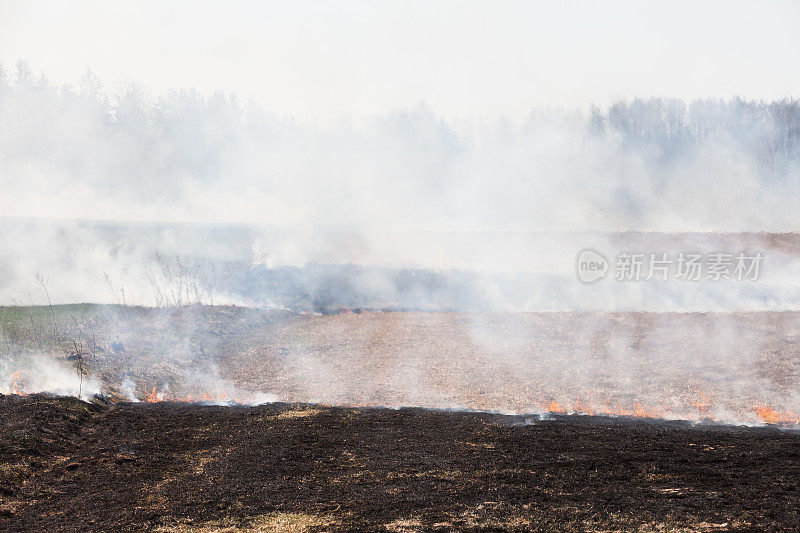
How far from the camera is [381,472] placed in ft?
25.0

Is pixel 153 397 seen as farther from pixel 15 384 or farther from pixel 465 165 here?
pixel 465 165

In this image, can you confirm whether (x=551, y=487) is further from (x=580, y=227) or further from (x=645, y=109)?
(x=645, y=109)

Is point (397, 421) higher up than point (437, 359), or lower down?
higher up

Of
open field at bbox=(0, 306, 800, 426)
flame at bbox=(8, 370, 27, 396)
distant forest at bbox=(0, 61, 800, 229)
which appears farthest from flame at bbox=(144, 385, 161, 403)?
distant forest at bbox=(0, 61, 800, 229)

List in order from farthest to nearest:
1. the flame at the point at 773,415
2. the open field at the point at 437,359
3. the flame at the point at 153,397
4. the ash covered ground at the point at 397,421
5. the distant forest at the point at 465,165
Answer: the distant forest at the point at 465,165 → the flame at the point at 153,397 → the open field at the point at 437,359 → the flame at the point at 773,415 → the ash covered ground at the point at 397,421

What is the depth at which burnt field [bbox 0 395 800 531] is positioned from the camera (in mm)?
5852

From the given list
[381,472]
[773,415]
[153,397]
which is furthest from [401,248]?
[381,472]

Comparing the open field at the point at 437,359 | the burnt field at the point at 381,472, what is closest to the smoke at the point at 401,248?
the open field at the point at 437,359

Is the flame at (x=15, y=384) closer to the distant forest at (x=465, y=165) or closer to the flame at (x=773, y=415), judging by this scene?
the flame at (x=773, y=415)

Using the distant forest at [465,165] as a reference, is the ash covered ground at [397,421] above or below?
below

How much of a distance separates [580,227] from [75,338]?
27.3m

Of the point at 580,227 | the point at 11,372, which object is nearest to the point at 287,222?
the point at 580,227

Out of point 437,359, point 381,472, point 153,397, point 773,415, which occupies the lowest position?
point 153,397

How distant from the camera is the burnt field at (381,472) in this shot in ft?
19.2
